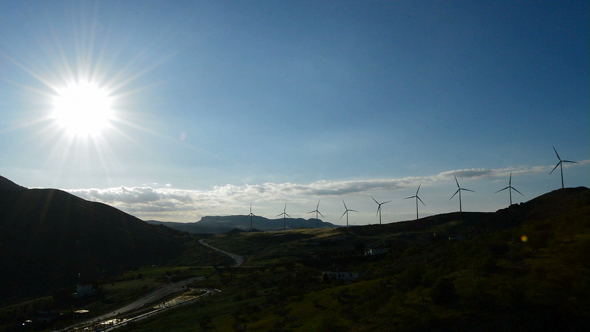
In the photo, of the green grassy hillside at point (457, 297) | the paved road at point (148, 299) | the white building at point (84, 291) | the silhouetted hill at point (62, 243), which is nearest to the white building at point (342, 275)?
the green grassy hillside at point (457, 297)

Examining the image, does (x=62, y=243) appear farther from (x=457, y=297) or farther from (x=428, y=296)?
(x=457, y=297)

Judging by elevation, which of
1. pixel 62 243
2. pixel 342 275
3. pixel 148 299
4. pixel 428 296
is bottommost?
pixel 148 299

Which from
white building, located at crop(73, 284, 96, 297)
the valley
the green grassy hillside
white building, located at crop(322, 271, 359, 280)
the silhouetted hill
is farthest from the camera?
the silhouetted hill

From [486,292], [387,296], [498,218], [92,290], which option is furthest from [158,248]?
[486,292]

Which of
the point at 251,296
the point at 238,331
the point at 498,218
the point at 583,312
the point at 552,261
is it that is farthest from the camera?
the point at 498,218

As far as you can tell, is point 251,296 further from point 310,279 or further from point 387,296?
point 387,296

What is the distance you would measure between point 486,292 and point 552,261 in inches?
324

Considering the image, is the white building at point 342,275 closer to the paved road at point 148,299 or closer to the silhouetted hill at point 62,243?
the paved road at point 148,299

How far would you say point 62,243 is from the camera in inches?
5768

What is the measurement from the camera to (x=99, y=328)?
58656mm

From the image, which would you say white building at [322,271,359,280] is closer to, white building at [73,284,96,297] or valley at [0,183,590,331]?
valley at [0,183,590,331]

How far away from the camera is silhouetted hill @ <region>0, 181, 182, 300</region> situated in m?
124

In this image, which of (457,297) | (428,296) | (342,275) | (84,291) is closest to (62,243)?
(84,291)

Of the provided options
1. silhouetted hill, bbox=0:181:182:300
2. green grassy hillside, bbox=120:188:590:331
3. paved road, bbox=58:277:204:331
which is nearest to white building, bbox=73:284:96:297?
silhouetted hill, bbox=0:181:182:300
